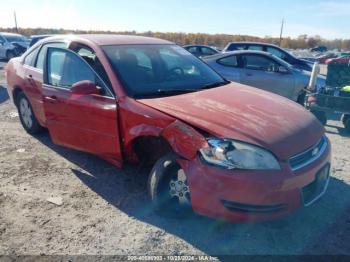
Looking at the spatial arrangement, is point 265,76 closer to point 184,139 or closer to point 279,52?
point 279,52

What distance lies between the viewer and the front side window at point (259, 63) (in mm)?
7977

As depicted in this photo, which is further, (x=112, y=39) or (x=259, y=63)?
(x=259, y=63)

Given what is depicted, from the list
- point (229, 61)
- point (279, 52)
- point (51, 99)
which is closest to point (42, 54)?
point (51, 99)

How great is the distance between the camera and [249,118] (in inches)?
117

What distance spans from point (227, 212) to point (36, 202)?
2048mm

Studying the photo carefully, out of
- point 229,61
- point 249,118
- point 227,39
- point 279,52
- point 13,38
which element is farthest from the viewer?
point 227,39

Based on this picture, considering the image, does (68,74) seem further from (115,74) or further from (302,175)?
(302,175)

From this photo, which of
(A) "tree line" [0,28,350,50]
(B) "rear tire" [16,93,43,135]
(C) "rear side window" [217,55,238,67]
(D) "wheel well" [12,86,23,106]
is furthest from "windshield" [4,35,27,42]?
(A) "tree line" [0,28,350,50]

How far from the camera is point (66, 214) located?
10.7 ft

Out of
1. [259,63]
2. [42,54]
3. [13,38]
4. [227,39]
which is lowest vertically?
[227,39]

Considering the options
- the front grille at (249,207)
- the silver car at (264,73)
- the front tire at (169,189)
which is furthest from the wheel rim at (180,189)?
the silver car at (264,73)

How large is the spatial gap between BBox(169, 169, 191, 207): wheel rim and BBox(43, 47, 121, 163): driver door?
73cm

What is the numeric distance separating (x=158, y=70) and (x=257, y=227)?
2.04 m

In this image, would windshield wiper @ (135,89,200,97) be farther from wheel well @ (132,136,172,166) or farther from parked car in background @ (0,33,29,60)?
parked car in background @ (0,33,29,60)
